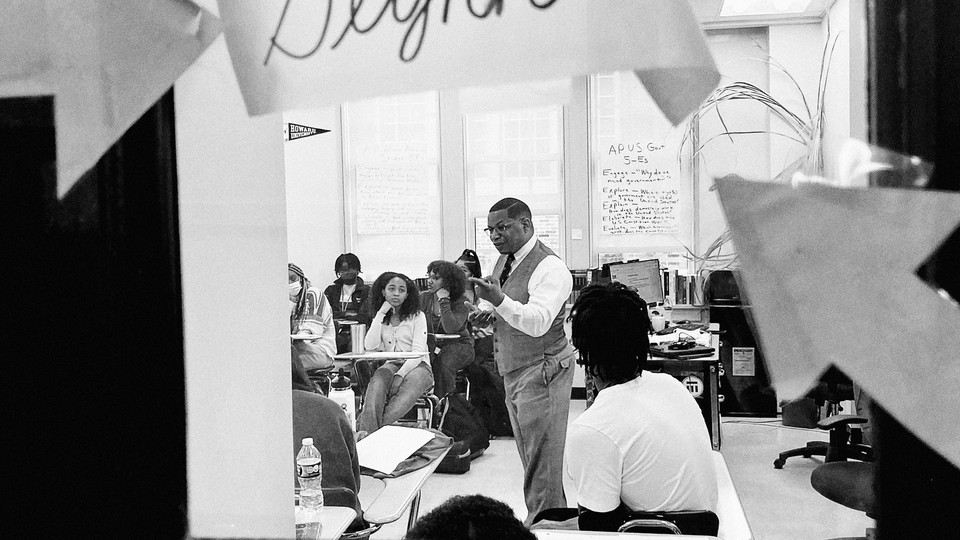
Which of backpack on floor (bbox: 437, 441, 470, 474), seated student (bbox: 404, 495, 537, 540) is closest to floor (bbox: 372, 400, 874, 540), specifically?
backpack on floor (bbox: 437, 441, 470, 474)

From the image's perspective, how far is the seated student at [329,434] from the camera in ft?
5.21

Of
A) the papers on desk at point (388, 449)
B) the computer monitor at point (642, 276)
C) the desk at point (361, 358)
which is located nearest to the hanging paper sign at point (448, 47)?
the papers on desk at point (388, 449)

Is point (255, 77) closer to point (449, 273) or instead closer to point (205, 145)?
point (205, 145)

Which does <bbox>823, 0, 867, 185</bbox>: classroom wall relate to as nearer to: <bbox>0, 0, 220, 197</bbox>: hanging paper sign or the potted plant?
the potted plant

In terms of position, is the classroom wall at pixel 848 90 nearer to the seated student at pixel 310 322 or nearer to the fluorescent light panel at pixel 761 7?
the fluorescent light panel at pixel 761 7

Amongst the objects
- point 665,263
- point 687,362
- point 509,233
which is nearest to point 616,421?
point 509,233

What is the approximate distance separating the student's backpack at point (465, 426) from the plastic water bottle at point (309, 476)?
149 cm

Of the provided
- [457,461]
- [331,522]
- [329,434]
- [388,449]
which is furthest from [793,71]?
[457,461]

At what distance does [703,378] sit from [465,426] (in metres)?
1.32

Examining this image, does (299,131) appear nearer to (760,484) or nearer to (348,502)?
(348,502)

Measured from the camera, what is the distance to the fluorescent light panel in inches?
14.9

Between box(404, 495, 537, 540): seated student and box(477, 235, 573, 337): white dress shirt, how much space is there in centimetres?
161

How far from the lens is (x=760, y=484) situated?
3238 mm

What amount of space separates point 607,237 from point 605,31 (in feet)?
15.3
